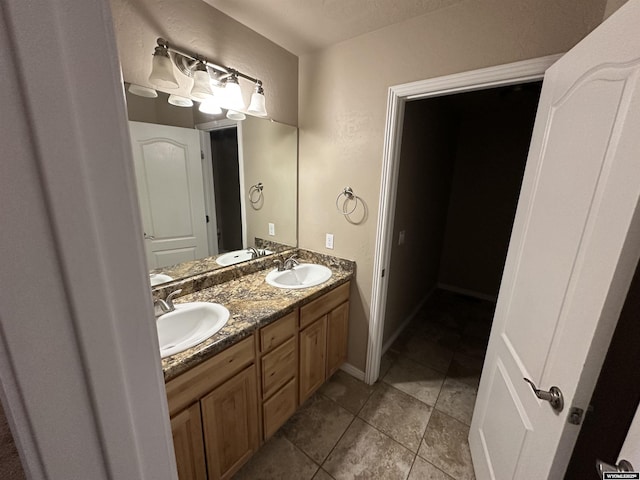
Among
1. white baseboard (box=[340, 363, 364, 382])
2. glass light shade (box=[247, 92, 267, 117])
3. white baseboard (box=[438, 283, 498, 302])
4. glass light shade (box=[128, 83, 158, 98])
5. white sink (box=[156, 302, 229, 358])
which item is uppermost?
glass light shade (box=[247, 92, 267, 117])

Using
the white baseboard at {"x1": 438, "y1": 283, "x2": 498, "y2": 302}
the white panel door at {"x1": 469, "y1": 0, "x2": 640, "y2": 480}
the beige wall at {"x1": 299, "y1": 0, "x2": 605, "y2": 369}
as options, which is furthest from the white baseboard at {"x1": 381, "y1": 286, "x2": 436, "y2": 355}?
the white panel door at {"x1": 469, "y1": 0, "x2": 640, "y2": 480}

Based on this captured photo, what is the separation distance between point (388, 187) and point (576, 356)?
1.16m

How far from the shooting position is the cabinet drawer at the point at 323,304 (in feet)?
5.07

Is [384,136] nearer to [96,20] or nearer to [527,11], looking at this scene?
[527,11]

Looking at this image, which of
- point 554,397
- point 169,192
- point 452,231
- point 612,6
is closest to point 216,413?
point 169,192

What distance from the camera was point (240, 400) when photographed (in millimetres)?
1238

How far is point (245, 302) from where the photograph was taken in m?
1.41

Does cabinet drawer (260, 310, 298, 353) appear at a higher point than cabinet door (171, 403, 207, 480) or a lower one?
higher

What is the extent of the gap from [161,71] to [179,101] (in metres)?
0.19

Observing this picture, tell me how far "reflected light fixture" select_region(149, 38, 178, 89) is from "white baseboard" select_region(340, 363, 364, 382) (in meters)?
2.19

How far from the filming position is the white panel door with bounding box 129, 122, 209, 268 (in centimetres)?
131

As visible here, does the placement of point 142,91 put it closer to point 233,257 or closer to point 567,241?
point 233,257

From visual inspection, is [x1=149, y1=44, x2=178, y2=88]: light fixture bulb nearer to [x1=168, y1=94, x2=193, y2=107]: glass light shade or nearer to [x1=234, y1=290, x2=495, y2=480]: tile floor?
[x1=168, y1=94, x2=193, y2=107]: glass light shade

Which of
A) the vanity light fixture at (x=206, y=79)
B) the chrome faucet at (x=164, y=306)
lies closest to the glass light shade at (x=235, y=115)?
the vanity light fixture at (x=206, y=79)
